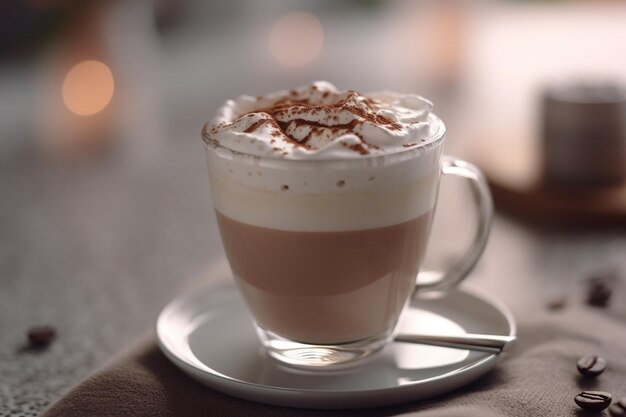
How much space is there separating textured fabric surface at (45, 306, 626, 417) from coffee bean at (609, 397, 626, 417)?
0.13 feet

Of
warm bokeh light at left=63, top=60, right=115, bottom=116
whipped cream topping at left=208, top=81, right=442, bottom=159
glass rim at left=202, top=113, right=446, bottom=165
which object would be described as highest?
whipped cream topping at left=208, top=81, right=442, bottom=159

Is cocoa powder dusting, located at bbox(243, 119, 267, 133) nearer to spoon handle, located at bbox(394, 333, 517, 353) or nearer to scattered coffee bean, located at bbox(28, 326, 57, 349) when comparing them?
spoon handle, located at bbox(394, 333, 517, 353)

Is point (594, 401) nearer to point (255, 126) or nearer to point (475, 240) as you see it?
point (475, 240)

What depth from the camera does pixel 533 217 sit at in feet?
6.09

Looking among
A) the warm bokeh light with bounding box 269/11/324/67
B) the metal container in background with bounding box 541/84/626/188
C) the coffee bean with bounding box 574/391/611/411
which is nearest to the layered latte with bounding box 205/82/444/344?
the coffee bean with bounding box 574/391/611/411

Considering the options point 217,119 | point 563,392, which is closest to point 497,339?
point 563,392

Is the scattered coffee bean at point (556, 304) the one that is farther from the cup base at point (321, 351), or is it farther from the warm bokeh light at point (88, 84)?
the warm bokeh light at point (88, 84)

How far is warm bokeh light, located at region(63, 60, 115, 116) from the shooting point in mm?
2629

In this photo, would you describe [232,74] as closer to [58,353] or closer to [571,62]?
[571,62]

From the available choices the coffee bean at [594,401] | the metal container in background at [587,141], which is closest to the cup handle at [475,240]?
the coffee bean at [594,401]

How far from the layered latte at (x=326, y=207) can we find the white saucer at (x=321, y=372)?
0.05 metres

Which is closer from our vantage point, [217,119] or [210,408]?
[210,408]

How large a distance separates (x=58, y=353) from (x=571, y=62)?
9.52ft

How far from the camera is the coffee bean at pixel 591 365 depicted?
1.09m
